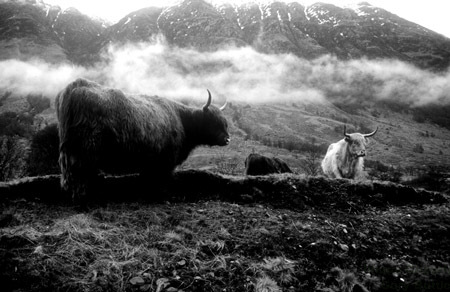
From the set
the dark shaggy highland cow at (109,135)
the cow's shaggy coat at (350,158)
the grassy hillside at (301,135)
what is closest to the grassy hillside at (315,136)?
the grassy hillside at (301,135)

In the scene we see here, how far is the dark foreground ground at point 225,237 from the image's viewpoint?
124 inches

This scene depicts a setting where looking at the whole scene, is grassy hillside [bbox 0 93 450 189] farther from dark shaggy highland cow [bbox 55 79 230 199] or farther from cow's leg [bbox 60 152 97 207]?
cow's leg [bbox 60 152 97 207]

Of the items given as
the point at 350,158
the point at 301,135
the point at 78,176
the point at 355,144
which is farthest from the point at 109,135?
the point at 301,135

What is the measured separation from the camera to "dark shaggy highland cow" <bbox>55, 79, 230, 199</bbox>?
16.5 feet

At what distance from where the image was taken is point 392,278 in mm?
3676

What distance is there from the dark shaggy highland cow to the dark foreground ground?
59cm

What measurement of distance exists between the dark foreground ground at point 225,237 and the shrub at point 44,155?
65.9 feet

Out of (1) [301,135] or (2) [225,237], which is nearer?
(2) [225,237]

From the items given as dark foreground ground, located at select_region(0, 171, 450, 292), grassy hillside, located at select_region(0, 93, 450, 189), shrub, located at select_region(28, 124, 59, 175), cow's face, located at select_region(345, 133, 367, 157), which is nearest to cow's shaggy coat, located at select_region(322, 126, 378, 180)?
cow's face, located at select_region(345, 133, 367, 157)

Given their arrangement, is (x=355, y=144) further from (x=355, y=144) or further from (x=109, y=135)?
(x=109, y=135)

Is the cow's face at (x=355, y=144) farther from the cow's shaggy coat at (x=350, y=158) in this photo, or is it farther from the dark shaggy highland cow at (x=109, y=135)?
the dark shaggy highland cow at (x=109, y=135)

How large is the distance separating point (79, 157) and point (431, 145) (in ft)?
577

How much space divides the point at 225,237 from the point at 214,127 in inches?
189

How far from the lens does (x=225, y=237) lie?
4262 mm
